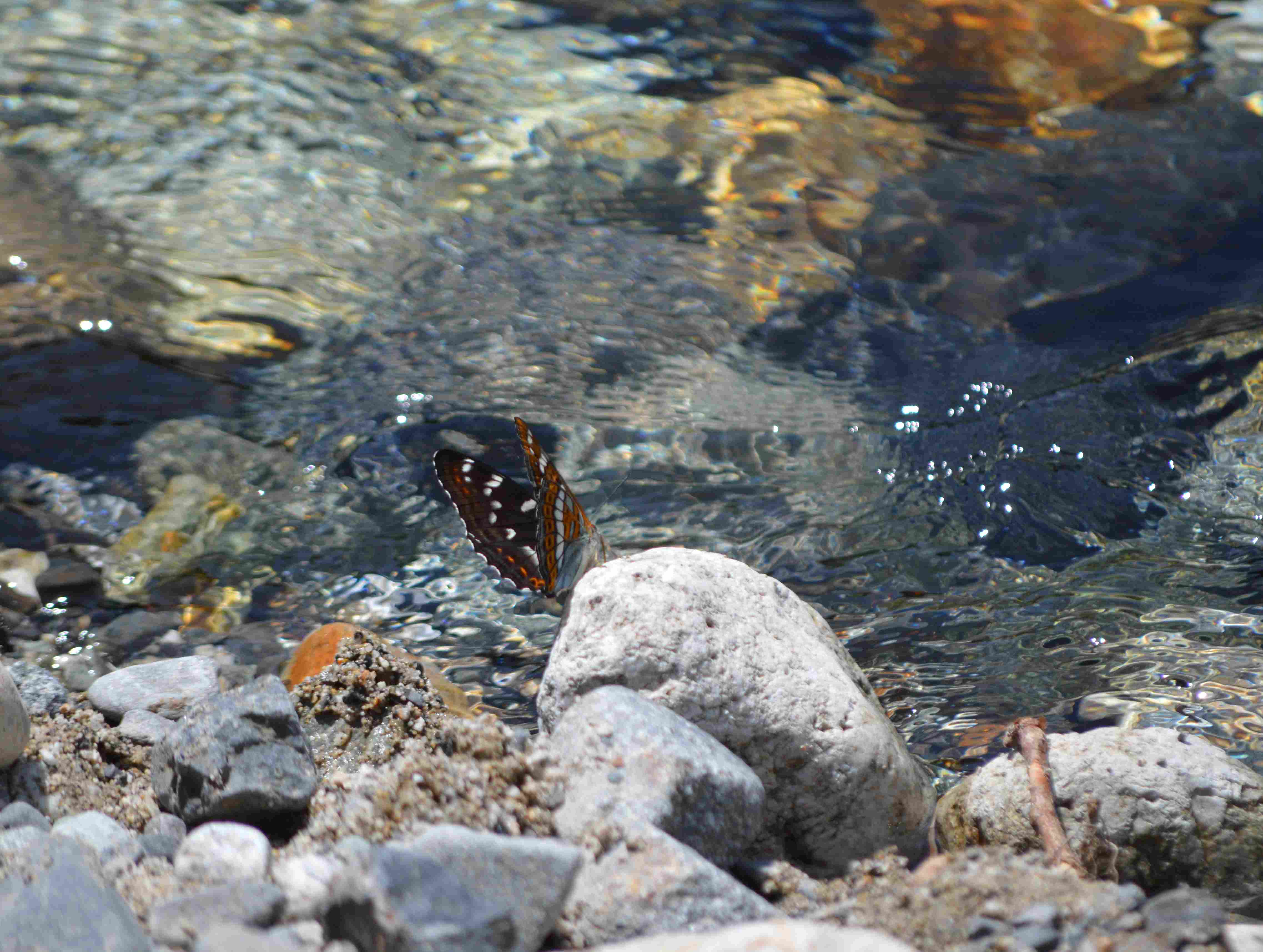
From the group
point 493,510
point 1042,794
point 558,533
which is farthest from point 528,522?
point 1042,794

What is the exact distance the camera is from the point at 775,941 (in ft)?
5.17

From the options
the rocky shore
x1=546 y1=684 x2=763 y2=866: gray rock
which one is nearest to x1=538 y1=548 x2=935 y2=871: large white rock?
the rocky shore

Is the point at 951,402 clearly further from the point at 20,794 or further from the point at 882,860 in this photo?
the point at 20,794

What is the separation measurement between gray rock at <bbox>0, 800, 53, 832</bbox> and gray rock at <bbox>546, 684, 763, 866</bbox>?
123 cm

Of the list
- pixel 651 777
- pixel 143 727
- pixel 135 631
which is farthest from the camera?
pixel 135 631

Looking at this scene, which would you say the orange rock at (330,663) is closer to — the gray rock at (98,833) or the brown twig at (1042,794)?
the gray rock at (98,833)

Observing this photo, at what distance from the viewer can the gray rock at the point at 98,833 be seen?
225cm

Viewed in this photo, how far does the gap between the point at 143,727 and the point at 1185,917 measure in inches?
109

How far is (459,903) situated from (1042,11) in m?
7.57

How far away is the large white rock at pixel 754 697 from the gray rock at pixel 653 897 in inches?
26.5

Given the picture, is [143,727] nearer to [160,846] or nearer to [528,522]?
[160,846]

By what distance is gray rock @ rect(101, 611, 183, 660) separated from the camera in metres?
4.55

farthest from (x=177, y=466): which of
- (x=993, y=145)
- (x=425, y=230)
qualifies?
(x=993, y=145)

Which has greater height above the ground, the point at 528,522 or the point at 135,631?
the point at 528,522
